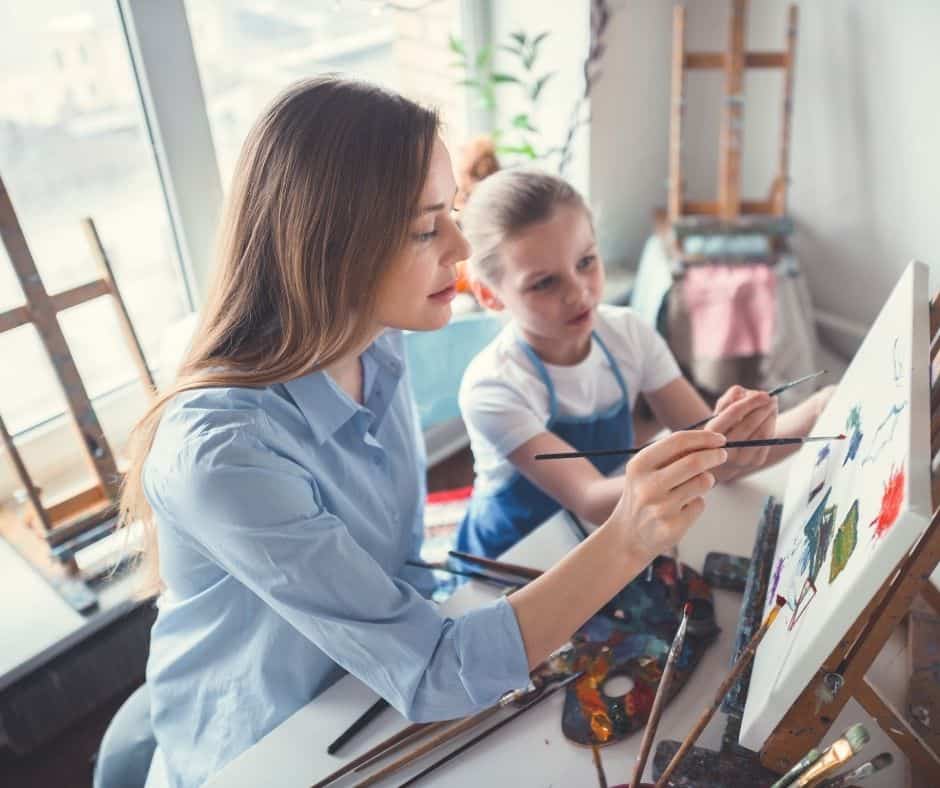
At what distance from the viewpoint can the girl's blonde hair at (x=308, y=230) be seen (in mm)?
842


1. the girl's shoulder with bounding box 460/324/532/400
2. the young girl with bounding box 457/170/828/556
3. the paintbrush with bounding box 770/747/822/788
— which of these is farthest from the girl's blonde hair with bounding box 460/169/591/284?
the paintbrush with bounding box 770/747/822/788

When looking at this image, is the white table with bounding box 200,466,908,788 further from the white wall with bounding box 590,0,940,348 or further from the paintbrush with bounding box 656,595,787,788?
the white wall with bounding box 590,0,940,348

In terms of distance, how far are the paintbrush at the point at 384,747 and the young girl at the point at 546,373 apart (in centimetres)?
39

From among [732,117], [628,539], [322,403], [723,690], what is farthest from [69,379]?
[732,117]

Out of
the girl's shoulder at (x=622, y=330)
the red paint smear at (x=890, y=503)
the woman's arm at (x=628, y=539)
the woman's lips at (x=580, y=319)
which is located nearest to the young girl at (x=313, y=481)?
the woman's arm at (x=628, y=539)

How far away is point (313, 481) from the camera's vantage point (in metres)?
0.89

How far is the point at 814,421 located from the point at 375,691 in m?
0.70

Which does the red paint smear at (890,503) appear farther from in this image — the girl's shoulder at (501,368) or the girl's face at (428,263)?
the girl's shoulder at (501,368)

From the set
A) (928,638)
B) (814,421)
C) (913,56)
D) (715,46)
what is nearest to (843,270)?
(913,56)

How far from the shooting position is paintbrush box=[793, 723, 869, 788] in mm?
548

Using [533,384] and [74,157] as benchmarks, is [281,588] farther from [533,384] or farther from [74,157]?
[74,157]

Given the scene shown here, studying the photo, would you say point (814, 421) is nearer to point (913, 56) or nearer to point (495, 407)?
point (495, 407)

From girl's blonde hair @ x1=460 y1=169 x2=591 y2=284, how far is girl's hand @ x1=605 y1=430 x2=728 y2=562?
571 mm

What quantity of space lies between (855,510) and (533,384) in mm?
693
